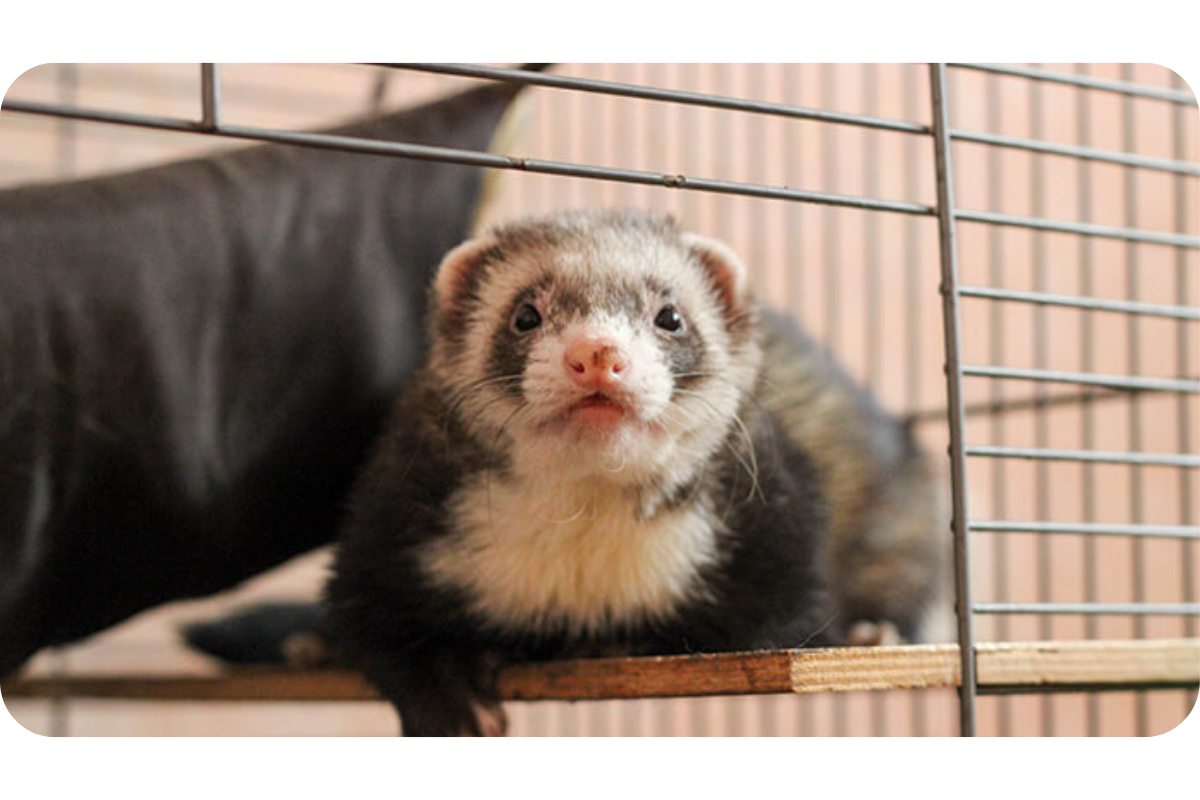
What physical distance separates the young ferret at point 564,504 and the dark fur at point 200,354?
23 cm

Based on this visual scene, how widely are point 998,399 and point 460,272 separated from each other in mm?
1295

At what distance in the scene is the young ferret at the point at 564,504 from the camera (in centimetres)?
116

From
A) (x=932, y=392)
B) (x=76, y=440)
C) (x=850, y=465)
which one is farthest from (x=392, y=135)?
(x=932, y=392)

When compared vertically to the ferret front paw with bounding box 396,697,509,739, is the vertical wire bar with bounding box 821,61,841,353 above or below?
above

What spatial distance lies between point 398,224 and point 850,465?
2.48 feet

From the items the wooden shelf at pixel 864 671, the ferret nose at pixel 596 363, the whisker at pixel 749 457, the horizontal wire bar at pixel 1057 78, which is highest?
the horizontal wire bar at pixel 1057 78

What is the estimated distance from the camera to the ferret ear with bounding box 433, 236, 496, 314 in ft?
4.27

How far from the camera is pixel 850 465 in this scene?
72.1 inches

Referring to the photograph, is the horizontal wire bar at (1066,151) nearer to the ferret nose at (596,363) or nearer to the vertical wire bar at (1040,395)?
the ferret nose at (596,363)

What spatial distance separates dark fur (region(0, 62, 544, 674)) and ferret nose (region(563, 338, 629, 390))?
1.88 ft

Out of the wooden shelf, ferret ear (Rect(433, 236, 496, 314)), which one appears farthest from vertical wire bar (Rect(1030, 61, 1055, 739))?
ferret ear (Rect(433, 236, 496, 314))

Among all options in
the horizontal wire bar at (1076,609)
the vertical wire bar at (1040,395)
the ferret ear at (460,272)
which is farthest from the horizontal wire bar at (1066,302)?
the vertical wire bar at (1040,395)

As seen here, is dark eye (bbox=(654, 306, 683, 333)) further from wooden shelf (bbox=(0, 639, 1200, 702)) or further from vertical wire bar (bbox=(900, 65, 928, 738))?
vertical wire bar (bbox=(900, 65, 928, 738))

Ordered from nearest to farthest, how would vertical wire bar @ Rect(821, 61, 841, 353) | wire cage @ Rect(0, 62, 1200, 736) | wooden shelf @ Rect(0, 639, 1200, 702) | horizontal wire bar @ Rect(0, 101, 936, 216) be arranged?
1. horizontal wire bar @ Rect(0, 101, 936, 216)
2. wooden shelf @ Rect(0, 639, 1200, 702)
3. wire cage @ Rect(0, 62, 1200, 736)
4. vertical wire bar @ Rect(821, 61, 841, 353)
